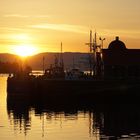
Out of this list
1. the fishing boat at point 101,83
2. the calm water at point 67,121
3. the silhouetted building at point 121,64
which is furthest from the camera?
the silhouetted building at point 121,64

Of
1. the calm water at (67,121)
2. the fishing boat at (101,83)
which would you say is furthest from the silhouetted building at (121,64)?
the calm water at (67,121)

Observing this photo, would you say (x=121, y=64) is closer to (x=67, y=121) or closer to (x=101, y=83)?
(x=101, y=83)

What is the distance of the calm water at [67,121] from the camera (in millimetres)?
54128

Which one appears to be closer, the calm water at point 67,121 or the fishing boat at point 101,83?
the calm water at point 67,121

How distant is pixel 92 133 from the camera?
55.8 metres

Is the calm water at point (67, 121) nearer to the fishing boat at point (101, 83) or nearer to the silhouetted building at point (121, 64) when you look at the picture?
the fishing boat at point (101, 83)

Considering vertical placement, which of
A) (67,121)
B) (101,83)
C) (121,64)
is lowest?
(67,121)

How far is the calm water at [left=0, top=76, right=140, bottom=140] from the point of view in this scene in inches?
2131

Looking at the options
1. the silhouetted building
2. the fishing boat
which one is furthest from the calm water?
the silhouetted building

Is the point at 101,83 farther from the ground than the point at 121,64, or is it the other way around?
the point at 121,64

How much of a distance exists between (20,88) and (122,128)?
1781 inches

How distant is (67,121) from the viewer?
219ft

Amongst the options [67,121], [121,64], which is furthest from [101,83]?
[67,121]

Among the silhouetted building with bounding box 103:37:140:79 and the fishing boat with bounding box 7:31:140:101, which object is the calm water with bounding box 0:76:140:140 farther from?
the silhouetted building with bounding box 103:37:140:79
